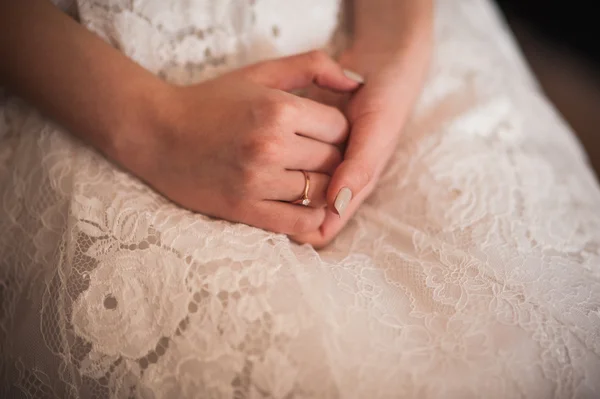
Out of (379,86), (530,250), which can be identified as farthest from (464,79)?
(530,250)

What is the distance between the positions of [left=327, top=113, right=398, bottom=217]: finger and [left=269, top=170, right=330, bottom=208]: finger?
0.13 feet

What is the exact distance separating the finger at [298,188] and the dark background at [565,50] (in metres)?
1.83

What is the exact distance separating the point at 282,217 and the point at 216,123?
0.17 m

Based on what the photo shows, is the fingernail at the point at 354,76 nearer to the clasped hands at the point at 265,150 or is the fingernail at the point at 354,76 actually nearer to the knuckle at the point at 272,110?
the clasped hands at the point at 265,150

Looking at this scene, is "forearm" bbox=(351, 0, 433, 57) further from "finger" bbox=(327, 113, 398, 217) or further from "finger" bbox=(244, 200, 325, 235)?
"finger" bbox=(244, 200, 325, 235)

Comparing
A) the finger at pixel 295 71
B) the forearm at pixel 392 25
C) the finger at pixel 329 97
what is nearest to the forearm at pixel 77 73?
the finger at pixel 295 71

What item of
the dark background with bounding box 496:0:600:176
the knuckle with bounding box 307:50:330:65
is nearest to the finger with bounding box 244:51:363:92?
the knuckle with bounding box 307:50:330:65

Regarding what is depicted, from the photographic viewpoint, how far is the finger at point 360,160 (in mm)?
570

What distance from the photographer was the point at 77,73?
61 cm

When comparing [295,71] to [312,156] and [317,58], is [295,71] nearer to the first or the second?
[317,58]

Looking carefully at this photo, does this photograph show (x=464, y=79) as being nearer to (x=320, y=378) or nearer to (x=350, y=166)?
(x=350, y=166)

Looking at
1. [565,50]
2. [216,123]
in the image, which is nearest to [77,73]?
[216,123]

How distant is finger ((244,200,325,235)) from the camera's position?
0.57 meters

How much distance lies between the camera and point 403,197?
664mm
